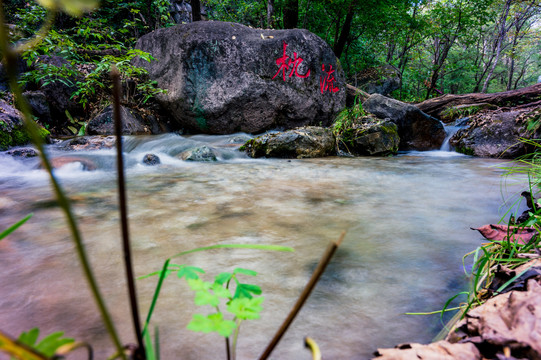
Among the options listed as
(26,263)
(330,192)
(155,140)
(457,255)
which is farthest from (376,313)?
(155,140)

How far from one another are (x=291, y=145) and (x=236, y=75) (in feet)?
10.2

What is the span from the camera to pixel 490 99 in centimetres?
893

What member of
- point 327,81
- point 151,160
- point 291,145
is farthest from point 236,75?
point 151,160

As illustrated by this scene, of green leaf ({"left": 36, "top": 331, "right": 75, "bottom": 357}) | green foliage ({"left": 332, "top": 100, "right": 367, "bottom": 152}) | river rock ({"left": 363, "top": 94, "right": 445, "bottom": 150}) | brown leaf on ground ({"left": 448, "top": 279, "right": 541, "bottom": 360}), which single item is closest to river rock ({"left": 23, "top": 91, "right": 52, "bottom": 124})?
green foliage ({"left": 332, "top": 100, "right": 367, "bottom": 152})

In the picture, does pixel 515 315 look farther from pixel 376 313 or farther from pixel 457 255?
pixel 457 255

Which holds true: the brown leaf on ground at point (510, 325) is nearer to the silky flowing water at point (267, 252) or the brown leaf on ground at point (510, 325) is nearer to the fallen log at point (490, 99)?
the silky flowing water at point (267, 252)

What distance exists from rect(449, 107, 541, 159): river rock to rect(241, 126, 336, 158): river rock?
11.5 feet

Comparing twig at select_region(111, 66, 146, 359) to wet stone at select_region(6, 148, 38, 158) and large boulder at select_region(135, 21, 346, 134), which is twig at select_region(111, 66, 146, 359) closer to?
wet stone at select_region(6, 148, 38, 158)

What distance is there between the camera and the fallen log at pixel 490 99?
8.06m

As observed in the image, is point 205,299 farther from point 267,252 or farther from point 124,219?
point 267,252

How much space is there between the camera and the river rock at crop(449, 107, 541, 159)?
19.6 ft

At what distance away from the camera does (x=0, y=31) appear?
251 mm

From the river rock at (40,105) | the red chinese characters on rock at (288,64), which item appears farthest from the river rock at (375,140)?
the river rock at (40,105)

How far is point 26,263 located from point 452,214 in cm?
288
